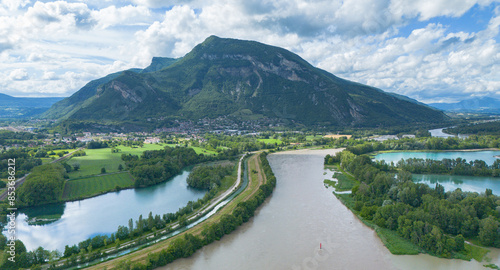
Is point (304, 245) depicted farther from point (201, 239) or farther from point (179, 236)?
point (179, 236)

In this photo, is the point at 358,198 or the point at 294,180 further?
the point at 294,180

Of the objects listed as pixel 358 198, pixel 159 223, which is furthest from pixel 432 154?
pixel 159 223

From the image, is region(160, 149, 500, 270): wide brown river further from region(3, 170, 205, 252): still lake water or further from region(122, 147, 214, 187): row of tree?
region(122, 147, 214, 187): row of tree

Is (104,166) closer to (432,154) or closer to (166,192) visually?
(166,192)

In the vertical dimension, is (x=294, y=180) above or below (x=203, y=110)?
below

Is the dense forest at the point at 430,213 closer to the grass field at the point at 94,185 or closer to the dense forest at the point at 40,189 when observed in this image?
the grass field at the point at 94,185

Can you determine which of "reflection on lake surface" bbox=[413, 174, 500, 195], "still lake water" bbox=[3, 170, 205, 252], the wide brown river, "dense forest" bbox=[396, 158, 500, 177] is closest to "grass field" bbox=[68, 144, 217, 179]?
"still lake water" bbox=[3, 170, 205, 252]

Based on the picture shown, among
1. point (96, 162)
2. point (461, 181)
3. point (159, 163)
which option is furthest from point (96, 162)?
point (461, 181)
